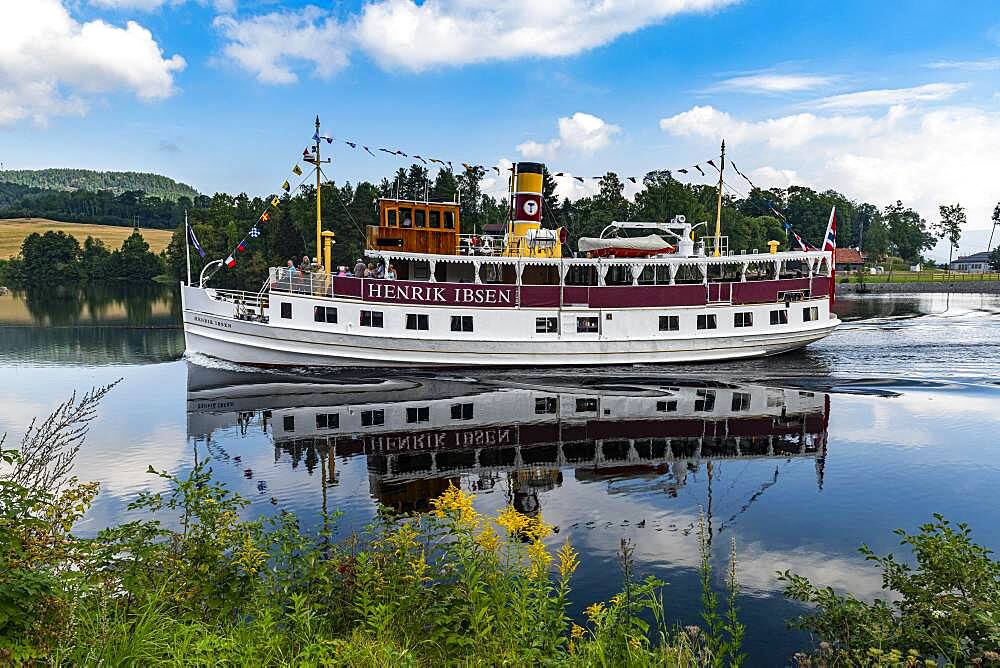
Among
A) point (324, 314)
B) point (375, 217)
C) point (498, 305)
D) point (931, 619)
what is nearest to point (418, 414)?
point (498, 305)

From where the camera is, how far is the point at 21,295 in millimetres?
76562

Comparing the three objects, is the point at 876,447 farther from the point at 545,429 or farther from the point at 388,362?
the point at 388,362

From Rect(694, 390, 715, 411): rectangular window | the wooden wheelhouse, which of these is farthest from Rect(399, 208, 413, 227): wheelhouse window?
Rect(694, 390, 715, 411): rectangular window

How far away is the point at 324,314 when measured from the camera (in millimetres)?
28828

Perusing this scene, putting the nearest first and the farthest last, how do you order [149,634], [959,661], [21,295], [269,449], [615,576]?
[149,634]
[959,661]
[615,576]
[269,449]
[21,295]

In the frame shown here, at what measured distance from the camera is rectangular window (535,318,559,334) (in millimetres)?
29812

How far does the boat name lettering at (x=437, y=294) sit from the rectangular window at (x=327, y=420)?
8012 millimetres

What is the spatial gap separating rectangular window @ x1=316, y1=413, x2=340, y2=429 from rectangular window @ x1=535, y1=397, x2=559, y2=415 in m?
6.75

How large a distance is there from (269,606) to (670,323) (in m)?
25.8

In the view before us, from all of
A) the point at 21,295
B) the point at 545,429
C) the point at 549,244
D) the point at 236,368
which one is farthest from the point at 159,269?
the point at 545,429

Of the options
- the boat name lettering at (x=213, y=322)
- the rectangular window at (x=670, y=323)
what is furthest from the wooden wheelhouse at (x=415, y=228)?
the rectangular window at (x=670, y=323)

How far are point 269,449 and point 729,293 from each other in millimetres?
21857

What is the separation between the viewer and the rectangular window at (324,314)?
2873 cm

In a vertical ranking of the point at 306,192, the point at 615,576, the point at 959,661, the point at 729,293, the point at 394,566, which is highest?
the point at 306,192
